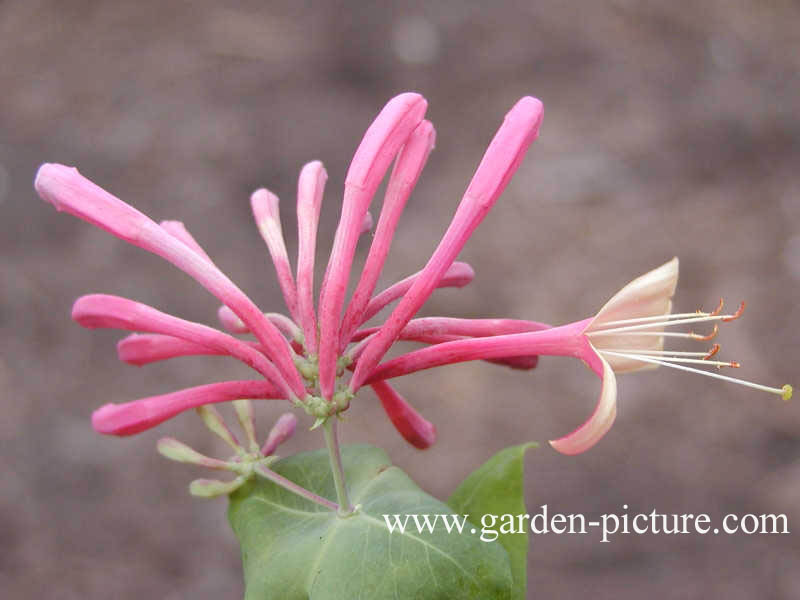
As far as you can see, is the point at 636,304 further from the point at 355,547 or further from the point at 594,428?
the point at 355,547

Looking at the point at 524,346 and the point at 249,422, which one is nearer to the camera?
the point at 524,346

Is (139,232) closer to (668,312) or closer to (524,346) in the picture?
(524,346)

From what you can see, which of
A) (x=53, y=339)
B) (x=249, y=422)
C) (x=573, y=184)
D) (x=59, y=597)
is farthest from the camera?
(x=573, y=184)

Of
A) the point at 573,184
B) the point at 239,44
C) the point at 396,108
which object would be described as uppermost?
the point at 239,44

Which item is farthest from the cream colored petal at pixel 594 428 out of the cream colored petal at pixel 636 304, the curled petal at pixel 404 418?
the curled petal at pixel 404 418

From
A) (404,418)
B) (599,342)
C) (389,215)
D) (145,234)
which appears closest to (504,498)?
(404,418)

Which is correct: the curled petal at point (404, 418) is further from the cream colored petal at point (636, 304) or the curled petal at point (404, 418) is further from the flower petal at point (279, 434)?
the cream colored petal at point (636, 304)

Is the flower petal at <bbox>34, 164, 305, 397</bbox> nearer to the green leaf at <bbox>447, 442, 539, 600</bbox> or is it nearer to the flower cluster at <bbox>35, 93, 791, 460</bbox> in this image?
the flower cluster at <bbox>35, 93, 791, 460</bbox>

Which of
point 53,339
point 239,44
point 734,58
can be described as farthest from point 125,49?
point 734,58
